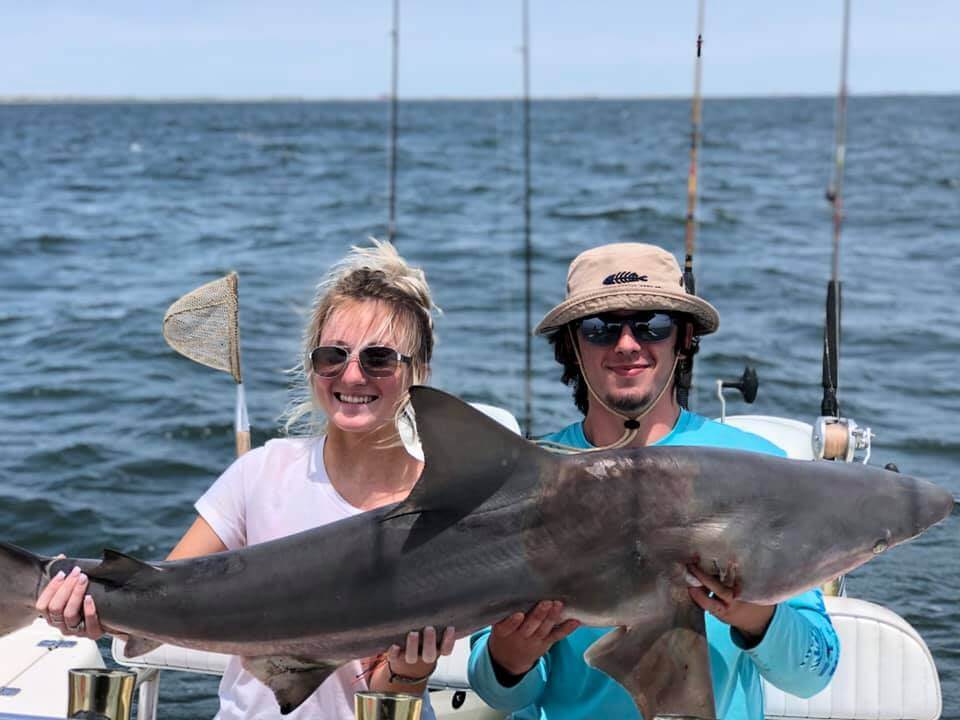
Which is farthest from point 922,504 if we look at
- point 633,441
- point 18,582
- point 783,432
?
point 783,432

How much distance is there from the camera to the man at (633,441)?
10.0ft

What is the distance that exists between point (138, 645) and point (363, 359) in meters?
0.96

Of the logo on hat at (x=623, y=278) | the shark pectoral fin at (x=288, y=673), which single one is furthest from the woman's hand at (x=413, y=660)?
the logo on hat at (x=623, y=278)

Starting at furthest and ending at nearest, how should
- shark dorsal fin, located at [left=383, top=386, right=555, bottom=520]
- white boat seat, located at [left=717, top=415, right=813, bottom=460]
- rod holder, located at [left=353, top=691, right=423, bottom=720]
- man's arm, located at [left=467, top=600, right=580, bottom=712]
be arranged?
white boat seat, located at [left=717, top=415, right=813, bottom=460]
man's arm, located at [left=467, top=600, right=580, bottom=712]
shark dorsal fin, located at [left=383, top=386, right=555, bottom=520]
rod holder, located at [left=353, top=691, right=423, bottom=720]

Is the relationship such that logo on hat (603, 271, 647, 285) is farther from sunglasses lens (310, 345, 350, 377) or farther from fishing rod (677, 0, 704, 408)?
sunglasses lens (310, 345, 350, 377)

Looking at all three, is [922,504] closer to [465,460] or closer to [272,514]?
[465,460]

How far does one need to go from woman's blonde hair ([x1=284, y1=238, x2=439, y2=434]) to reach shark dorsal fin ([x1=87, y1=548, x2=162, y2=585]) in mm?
814

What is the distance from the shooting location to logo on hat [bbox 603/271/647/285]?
11.1 feet

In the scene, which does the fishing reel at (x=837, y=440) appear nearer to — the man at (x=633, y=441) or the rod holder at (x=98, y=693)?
the man at (x=633, y=441)

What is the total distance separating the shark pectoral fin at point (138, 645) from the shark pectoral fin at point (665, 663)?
105 centimetres

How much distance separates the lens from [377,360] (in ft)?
11.2

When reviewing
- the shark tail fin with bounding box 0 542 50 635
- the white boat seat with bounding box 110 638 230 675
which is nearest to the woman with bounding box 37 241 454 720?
the shark tail fin with bounding box 0 542 50 635

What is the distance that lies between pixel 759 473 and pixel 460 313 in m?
14.7

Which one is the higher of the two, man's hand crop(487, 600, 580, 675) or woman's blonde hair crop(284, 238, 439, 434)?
woman's blonde hair crop(284, 238, 439, 434)
